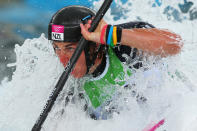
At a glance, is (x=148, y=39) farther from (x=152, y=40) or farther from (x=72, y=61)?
(x=72, y=61)

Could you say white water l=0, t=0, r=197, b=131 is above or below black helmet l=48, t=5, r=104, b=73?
below

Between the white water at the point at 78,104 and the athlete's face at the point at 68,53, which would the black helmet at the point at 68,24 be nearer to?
the athlete's face at the point at 68,53

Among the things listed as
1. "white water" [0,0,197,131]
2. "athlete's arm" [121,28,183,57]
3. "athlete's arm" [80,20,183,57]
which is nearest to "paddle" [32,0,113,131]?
"athlete's arm" [80,20,183,57]

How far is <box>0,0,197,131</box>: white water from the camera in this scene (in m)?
1.52

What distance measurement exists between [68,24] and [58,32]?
2.8 inches

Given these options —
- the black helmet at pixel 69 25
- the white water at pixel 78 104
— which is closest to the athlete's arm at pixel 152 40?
the white water at pixel 78 104

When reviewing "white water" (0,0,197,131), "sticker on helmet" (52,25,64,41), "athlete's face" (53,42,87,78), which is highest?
"sticker on helmet" (52,25,64,41)

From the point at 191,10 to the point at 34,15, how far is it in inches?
84.7

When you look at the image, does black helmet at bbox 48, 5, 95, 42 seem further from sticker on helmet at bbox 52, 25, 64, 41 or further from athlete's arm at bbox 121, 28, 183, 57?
athlete's arm at bbox 121, 28, 183, 57

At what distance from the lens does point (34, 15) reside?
11.1ft

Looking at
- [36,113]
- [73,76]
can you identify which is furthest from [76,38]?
[36,113]

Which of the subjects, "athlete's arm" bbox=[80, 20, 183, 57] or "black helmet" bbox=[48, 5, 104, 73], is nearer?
"athlete's arm" bbox=[80, 20, 183, 57]

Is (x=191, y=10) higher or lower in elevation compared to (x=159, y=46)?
lower

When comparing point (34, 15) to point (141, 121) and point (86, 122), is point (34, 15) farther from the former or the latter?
point (141, 121)
